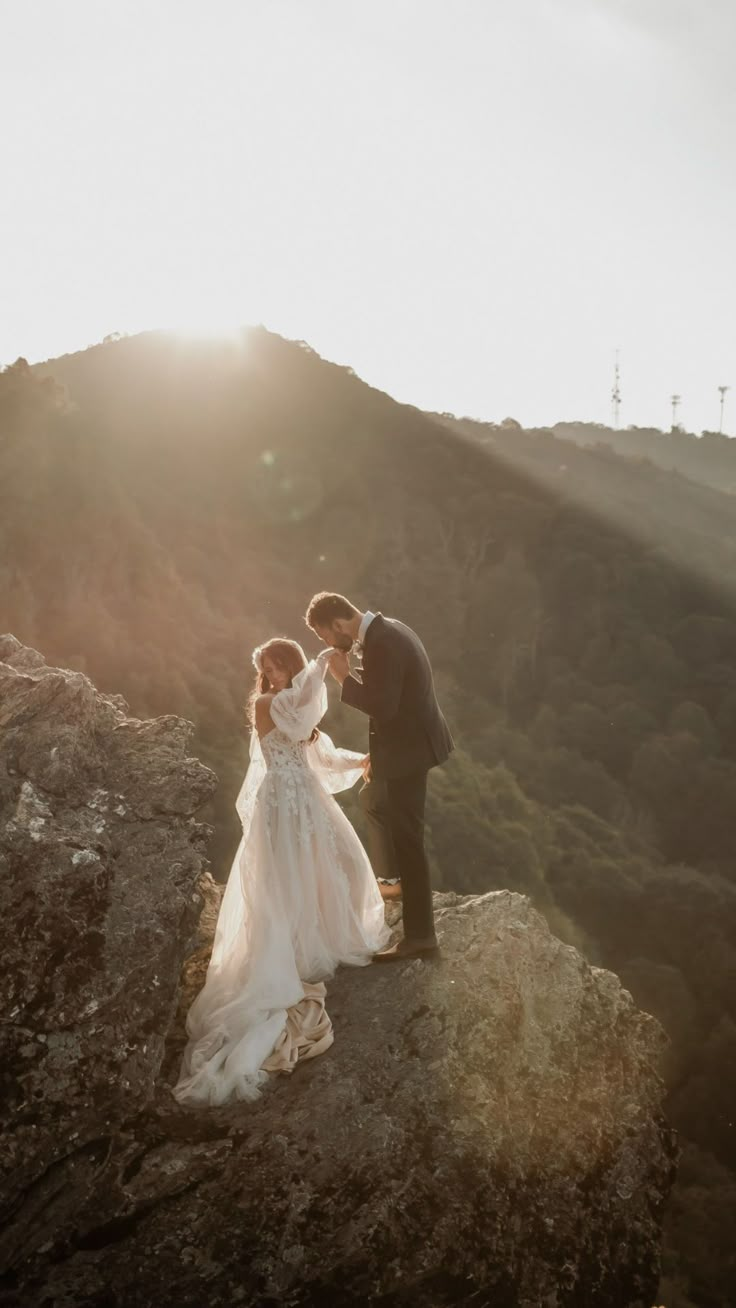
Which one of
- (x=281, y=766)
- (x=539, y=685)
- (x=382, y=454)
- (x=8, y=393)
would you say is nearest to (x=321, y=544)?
(x=382, y=454)

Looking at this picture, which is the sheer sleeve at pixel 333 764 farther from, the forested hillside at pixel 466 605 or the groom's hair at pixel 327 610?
the forested hillside at pixel 466 605

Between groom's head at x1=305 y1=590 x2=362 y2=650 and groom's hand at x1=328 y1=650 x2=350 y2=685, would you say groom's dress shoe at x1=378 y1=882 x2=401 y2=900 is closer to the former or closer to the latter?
groom's hand at x1=328 y1=650 x2=350 y2=685

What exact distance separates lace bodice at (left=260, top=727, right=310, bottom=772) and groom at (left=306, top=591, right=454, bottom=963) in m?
0.40

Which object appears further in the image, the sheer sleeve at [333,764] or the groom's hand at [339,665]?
the sheer sleeve at [333,764]

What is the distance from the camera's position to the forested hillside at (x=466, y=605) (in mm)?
23875

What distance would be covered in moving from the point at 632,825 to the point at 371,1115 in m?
36.1

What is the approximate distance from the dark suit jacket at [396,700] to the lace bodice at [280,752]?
0.40 m

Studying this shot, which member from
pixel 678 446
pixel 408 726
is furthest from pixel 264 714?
pixel 678 446

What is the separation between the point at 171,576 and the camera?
A: 3016cm

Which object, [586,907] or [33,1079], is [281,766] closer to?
[33,1079]

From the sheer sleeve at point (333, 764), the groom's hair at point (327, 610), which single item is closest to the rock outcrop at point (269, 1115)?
the sheer sleeve at point (333, 764)

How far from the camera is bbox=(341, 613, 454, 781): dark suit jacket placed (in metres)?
4.89

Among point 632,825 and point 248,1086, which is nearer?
point 248,1086

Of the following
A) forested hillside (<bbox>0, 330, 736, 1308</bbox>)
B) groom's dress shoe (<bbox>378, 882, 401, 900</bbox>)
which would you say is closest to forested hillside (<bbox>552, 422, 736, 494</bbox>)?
forested hillside (<bbox>0, 330, 736, 1308</bbox>)
